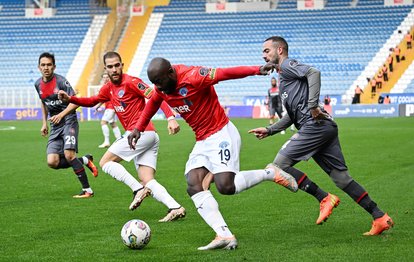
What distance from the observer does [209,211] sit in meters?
8.41

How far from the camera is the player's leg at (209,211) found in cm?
825

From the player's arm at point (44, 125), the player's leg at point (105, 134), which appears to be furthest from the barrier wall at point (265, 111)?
the player's arm at point (44, 125)

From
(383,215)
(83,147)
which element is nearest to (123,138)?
(383,215)

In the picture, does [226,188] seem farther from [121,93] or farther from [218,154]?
[121,93]

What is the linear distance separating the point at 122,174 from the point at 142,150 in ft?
1.41

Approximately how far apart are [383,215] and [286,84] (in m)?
1.82

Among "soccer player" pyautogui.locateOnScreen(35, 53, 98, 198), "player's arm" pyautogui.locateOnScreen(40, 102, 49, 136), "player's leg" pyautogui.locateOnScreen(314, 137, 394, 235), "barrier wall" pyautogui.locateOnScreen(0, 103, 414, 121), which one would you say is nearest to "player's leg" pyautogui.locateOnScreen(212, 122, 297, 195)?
"player's leg" pyautogui.locateOnScreen(314, 137, 394, 235)

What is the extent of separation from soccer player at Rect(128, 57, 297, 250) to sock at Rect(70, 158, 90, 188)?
17.2 ft

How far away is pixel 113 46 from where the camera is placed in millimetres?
53125

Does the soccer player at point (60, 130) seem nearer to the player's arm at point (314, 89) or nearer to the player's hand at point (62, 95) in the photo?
the player's hand at point (62, 95)

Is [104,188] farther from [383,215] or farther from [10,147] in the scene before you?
[10,147]

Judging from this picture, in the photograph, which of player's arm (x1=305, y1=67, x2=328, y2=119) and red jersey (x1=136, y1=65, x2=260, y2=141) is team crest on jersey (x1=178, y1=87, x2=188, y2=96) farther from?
player's arm (x1=305, y1=67, x2=328, y2=119)

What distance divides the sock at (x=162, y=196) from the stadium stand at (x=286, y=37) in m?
38.0

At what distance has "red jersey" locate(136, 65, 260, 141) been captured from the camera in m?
8.37
